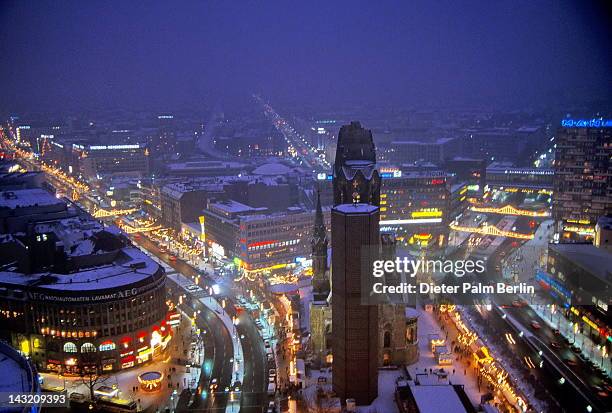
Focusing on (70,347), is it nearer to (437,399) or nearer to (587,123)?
(437,399)

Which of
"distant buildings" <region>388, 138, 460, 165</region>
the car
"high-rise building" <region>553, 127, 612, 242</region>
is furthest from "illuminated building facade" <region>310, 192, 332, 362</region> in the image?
"distant buildings" <region>388, 138, 460, 165</region>

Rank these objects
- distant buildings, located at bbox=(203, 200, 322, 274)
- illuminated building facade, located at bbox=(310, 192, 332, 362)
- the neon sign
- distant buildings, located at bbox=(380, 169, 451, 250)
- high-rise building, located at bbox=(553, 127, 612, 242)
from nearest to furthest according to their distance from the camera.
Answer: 1. illuminated building facade, located at bbox=(310, 192, 332, 362)
2. distant buildings, located at bbox=(203, 200, 322, 274)
3. the neon sign
4. high-rise building, located at bbox=(553, 127, 612, 242)
5. distant buildings, located at bbox=(380, 169, 451, 250)

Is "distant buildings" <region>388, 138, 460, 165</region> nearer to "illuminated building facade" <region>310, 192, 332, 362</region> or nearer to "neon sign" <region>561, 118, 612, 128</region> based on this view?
"neon sign" <region>561, 118, 612, 128</region>

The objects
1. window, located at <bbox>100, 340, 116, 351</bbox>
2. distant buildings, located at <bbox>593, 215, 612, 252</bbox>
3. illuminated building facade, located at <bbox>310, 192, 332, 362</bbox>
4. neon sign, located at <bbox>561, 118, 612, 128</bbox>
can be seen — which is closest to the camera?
illuminated building facade, located at <bbox>310, 192, 332, 362</bbox>

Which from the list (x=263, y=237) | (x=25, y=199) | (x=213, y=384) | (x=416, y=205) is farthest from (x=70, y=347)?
(x=416, y=205)

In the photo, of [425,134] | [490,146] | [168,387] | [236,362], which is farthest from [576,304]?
[425,134]

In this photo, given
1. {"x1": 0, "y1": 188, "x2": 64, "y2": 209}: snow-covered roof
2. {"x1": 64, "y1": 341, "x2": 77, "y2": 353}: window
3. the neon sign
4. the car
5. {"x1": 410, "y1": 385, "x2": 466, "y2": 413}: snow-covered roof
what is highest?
the neon sign

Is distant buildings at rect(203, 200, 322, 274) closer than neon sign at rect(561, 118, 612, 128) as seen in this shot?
Yes
